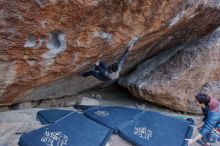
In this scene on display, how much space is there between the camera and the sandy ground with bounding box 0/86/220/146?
4.94 meters

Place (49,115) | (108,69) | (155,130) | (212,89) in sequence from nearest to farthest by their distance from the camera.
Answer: (155,130) → (49,115) → (108,69) → (212,89)

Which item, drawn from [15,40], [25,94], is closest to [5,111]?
[25,94]

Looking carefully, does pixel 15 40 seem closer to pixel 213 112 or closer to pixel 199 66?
pixel 213 112

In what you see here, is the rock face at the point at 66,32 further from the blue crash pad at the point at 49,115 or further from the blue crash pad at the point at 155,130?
the blue crash pad at the point at 155,130

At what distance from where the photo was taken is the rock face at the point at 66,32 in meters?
3.99

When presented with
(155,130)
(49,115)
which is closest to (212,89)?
(155,130)

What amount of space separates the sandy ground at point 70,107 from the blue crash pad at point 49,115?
0.09 meters

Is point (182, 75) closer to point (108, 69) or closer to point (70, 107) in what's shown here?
point (108, 69)

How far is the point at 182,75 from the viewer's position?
6.52 metres

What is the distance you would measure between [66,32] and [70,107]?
244cm

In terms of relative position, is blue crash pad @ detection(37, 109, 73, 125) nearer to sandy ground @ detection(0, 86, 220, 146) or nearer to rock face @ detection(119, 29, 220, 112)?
sandy ground @ detection(0, 86, 220, 146)

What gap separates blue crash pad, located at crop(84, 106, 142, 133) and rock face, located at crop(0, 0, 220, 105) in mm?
805

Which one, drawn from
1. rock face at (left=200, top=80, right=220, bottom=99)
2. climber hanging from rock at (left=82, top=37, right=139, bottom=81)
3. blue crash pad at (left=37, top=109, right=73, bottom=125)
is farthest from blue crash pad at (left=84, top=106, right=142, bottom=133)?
rock face at (left=200, top=80, right=220, bottom=99)

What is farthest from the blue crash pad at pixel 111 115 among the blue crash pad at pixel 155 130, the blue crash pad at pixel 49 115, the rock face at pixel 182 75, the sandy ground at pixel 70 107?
the rock face at pixel 182 75
